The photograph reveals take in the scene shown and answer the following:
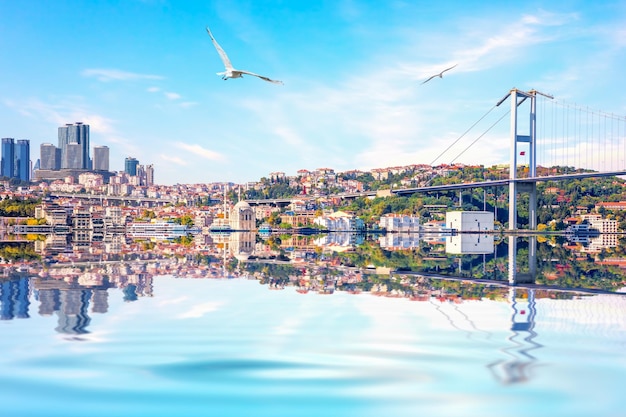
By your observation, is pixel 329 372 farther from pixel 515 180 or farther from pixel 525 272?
pixel 515 180

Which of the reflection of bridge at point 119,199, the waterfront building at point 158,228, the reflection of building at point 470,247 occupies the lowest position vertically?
the reflection of building at point 470,247

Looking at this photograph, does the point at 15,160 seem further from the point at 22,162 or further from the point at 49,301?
the point at 49,301

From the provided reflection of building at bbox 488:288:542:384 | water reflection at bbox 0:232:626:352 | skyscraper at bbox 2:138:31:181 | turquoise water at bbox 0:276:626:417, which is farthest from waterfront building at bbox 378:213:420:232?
skyscraper at bbox 2:138:31:181

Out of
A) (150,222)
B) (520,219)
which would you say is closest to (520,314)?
(520,219)

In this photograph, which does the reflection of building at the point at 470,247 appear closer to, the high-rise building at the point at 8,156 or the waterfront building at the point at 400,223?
the waterfront building at the point at 400,223

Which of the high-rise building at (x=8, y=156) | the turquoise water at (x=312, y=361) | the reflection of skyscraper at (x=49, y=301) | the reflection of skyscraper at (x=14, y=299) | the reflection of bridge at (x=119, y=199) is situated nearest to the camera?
the turquoise water at (x=312, y=361)

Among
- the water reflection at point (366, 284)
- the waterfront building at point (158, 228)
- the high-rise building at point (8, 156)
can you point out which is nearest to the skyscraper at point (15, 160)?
the high-rise building at point (8, 156)

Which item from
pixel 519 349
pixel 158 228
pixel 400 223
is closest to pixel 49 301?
pixel 519 349
